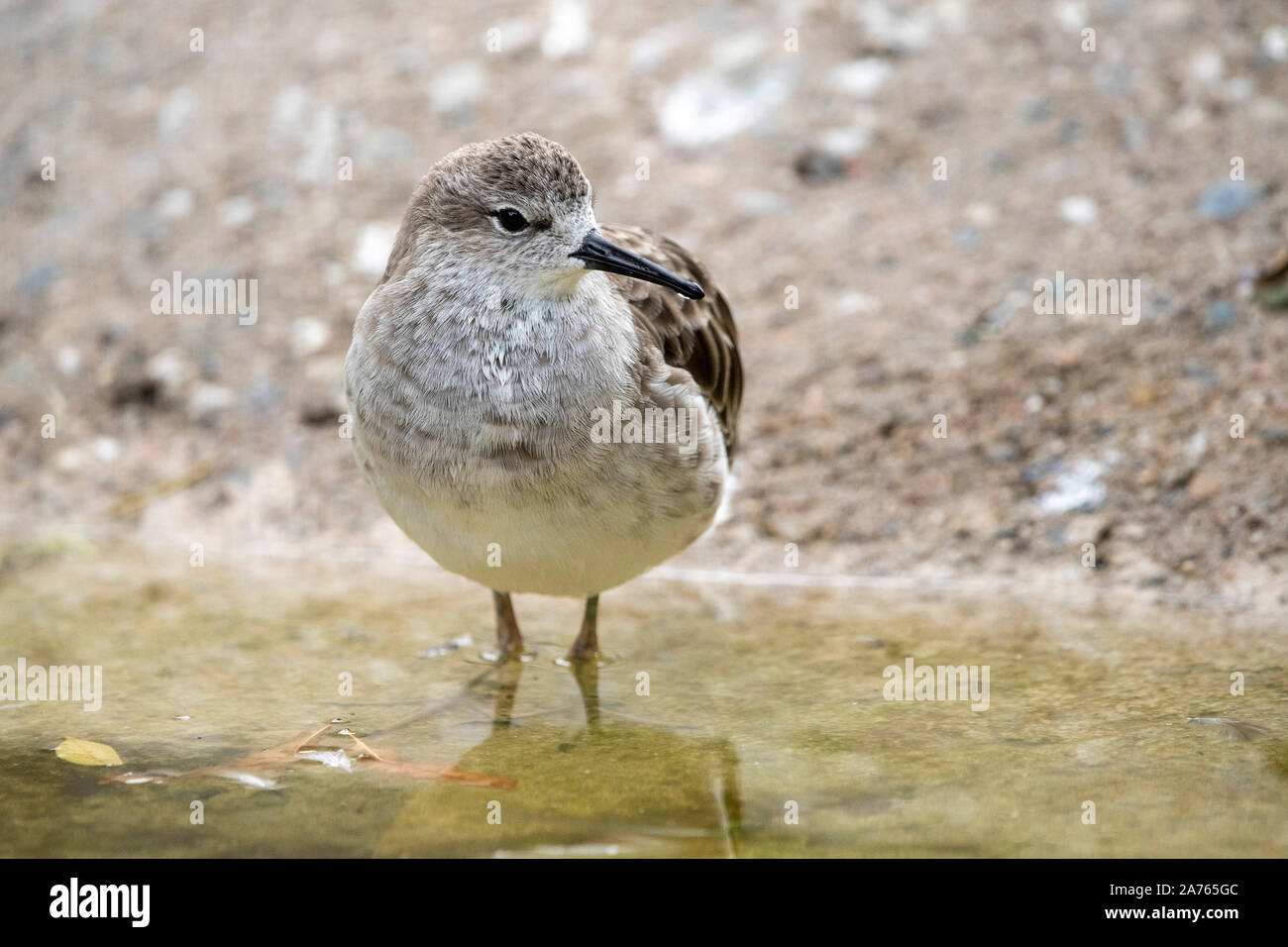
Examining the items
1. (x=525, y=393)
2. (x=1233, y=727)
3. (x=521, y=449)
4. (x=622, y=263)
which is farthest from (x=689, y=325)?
(x=1233, y=727)

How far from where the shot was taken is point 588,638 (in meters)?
5.37

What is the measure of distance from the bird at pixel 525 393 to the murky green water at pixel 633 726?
561 mm

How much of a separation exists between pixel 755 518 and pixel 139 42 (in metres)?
5.59

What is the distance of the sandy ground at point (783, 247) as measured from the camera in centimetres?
611

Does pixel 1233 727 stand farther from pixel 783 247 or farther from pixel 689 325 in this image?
pixel 783 247

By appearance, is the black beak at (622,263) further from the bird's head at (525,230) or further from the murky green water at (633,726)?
the murky green water at (633,726)

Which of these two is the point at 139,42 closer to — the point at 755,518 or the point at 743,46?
the point at 743,46

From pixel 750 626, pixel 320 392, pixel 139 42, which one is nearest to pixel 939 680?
pixel 750 626

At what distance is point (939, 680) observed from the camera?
15.9ft

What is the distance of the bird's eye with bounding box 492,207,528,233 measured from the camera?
4.96 metres

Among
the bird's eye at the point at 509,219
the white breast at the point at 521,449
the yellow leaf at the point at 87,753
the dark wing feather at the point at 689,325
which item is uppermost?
the bird's eye at the point at 509,219

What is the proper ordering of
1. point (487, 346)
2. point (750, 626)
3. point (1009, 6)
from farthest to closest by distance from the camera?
point (1009, 6) < point (750, 626) < point (487, 346)

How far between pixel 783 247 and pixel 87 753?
4471mm

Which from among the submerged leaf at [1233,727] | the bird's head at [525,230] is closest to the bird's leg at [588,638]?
the bird's head at [525,230]
